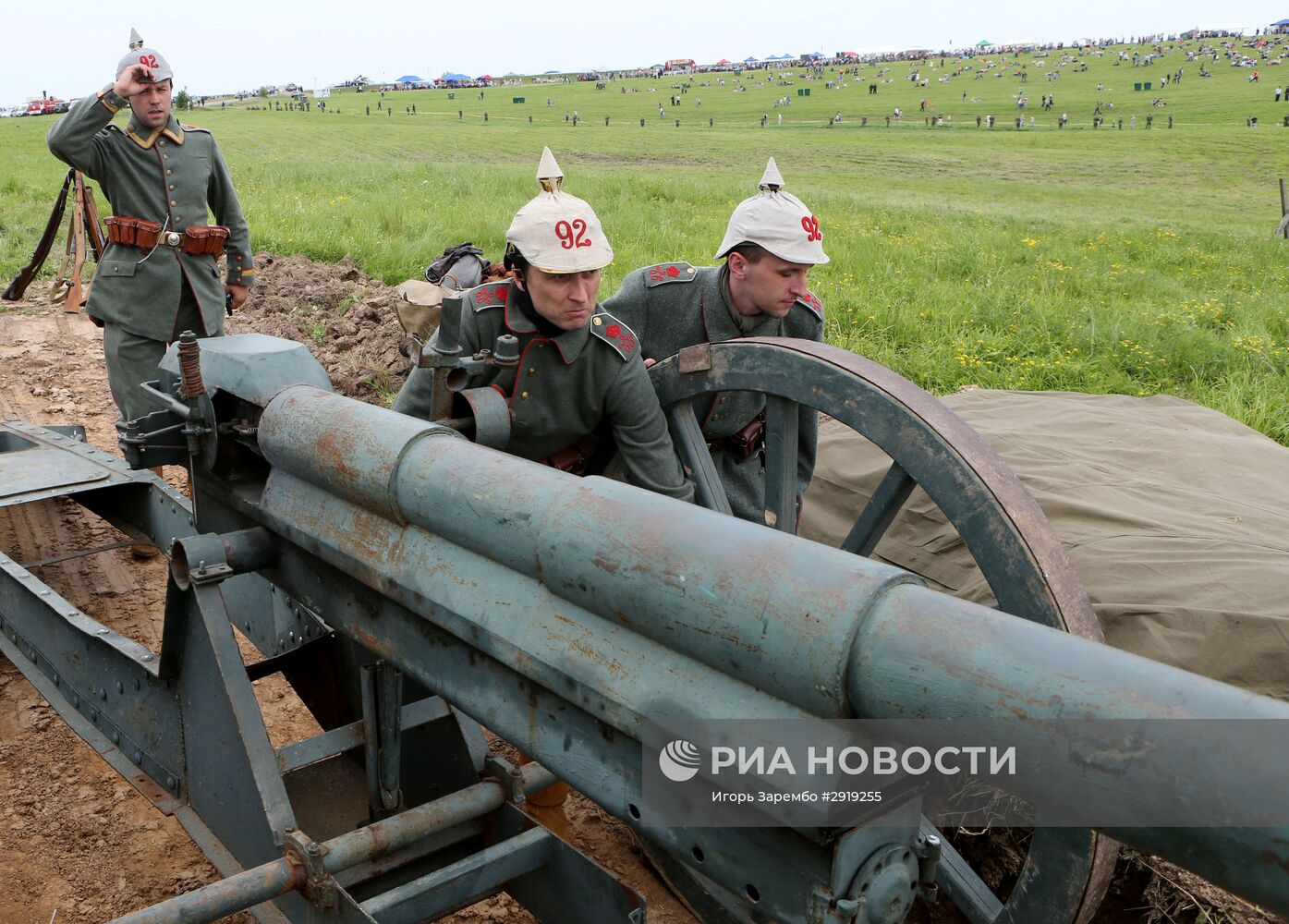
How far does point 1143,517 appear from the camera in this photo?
10.4 feet

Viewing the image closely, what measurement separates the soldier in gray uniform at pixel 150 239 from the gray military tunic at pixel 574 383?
2.31 m

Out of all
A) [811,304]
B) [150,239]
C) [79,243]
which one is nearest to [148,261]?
[150,239]

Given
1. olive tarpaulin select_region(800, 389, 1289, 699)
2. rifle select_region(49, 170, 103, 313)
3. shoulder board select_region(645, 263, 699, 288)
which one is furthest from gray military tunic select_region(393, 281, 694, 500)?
rifle select_region(49, 170, 103, 313)

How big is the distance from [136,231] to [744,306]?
2.86m

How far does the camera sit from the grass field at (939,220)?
21.5ft

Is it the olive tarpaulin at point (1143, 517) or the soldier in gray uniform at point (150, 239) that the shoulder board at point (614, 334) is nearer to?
the olive tarpaulin at point (1143, 517)

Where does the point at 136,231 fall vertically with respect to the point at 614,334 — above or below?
above

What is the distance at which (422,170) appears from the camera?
57.1 feet

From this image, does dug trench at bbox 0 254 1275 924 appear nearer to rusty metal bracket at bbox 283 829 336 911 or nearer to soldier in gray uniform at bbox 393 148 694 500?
rusty metal bracket at bbox 283 829 336 911

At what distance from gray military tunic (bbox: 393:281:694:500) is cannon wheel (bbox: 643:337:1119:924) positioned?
145 mm

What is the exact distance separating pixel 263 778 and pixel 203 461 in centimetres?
77

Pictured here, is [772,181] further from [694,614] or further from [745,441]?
[694,614]

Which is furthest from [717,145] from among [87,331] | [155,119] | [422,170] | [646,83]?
[646,83]

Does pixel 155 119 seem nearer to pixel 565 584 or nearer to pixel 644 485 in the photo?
pixel 644 485
